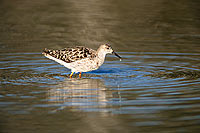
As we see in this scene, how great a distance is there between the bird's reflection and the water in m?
0.03

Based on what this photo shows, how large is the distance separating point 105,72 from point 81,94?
3507mm

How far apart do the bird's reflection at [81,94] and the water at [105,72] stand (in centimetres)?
A: 3

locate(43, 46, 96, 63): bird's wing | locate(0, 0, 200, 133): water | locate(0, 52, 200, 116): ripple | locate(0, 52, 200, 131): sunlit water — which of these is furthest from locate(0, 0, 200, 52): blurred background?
locate(43, 46, 96, 63): bird's wing

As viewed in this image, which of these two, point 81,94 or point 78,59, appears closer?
point 81,94

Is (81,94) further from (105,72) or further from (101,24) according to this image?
(101,24)

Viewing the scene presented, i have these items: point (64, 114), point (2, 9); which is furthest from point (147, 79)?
point (2, 9)

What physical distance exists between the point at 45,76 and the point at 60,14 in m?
14.3

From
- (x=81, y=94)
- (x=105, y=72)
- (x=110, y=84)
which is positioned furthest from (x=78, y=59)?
(x=81, y=94)

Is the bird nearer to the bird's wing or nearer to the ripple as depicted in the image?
the bird's wing

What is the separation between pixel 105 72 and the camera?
618 inches

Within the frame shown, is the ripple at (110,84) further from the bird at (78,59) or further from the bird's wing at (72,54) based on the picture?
the bird's wing at (72,54)

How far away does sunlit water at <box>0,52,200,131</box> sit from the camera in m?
10.5

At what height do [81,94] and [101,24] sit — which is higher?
[101,24]

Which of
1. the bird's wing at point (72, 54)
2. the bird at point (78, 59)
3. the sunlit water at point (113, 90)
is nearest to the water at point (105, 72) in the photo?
the sunlit water at point (113, 90)
